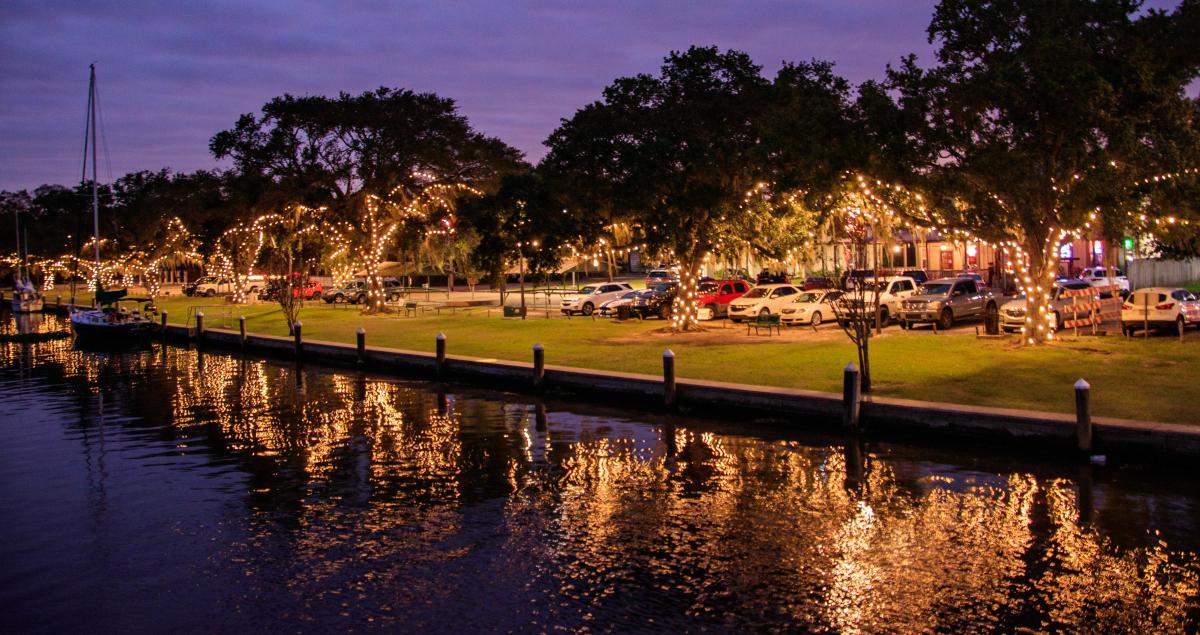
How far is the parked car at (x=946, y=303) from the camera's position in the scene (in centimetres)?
3528

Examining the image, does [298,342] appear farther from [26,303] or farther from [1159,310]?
[26,303]

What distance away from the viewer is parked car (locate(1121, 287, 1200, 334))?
2964 cm

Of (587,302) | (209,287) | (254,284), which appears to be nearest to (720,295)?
(587,302)

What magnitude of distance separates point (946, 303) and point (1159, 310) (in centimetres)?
729

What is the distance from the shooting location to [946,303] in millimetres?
35500

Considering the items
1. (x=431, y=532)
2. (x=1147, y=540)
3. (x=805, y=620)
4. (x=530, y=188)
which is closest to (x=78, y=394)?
(x=530, y=188)

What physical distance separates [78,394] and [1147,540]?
27.2 meters

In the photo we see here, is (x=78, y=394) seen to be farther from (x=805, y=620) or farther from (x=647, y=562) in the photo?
(x=805, y=620)

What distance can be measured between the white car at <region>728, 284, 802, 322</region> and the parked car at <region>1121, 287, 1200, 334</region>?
484 inches

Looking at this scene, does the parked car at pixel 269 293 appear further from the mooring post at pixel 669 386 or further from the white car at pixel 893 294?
the mooring post at pixel 669 386

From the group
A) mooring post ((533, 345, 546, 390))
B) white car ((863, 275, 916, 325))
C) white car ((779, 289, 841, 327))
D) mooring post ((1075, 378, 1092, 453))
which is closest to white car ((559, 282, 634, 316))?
white car ((779, 289, 841, 327))

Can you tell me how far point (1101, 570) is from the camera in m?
10.4

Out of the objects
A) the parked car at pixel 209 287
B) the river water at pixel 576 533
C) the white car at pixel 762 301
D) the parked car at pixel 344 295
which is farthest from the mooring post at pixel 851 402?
the parked car at pixel 209 287

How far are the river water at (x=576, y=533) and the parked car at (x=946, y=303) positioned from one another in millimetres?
18025
